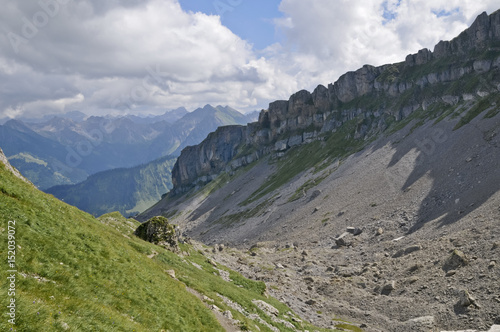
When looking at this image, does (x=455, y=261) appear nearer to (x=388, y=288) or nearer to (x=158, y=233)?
(x=388, y=288)

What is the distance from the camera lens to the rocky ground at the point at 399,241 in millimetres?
34281

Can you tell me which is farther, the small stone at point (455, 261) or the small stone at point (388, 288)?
the small stone at point (388, 288)

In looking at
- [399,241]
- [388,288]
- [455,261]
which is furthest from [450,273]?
[399,241]

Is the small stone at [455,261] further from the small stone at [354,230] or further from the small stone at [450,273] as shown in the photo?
the small stone at [354,230]

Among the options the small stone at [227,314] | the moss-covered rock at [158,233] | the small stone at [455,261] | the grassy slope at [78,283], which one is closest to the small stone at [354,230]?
the small stone at [455,261]

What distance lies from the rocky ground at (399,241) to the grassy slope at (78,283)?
20.4m

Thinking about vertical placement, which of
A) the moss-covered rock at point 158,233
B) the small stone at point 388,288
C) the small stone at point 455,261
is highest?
the moss-covered rock at point 158,233

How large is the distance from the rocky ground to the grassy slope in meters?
20.4

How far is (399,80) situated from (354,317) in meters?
186

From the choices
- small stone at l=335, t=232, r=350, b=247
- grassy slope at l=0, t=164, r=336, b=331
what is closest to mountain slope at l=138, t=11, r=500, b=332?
small stone at l=335, t=232, r=350, b=247

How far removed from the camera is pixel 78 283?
15.3 meters

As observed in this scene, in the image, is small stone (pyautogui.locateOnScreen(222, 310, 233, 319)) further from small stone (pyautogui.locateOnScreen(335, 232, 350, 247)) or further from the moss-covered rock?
small stone (pyautogui.locateOnScreen(335, 232, 350, 247))

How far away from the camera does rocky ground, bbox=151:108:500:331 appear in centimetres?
3428

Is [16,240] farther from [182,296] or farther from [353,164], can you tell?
[353,164]
